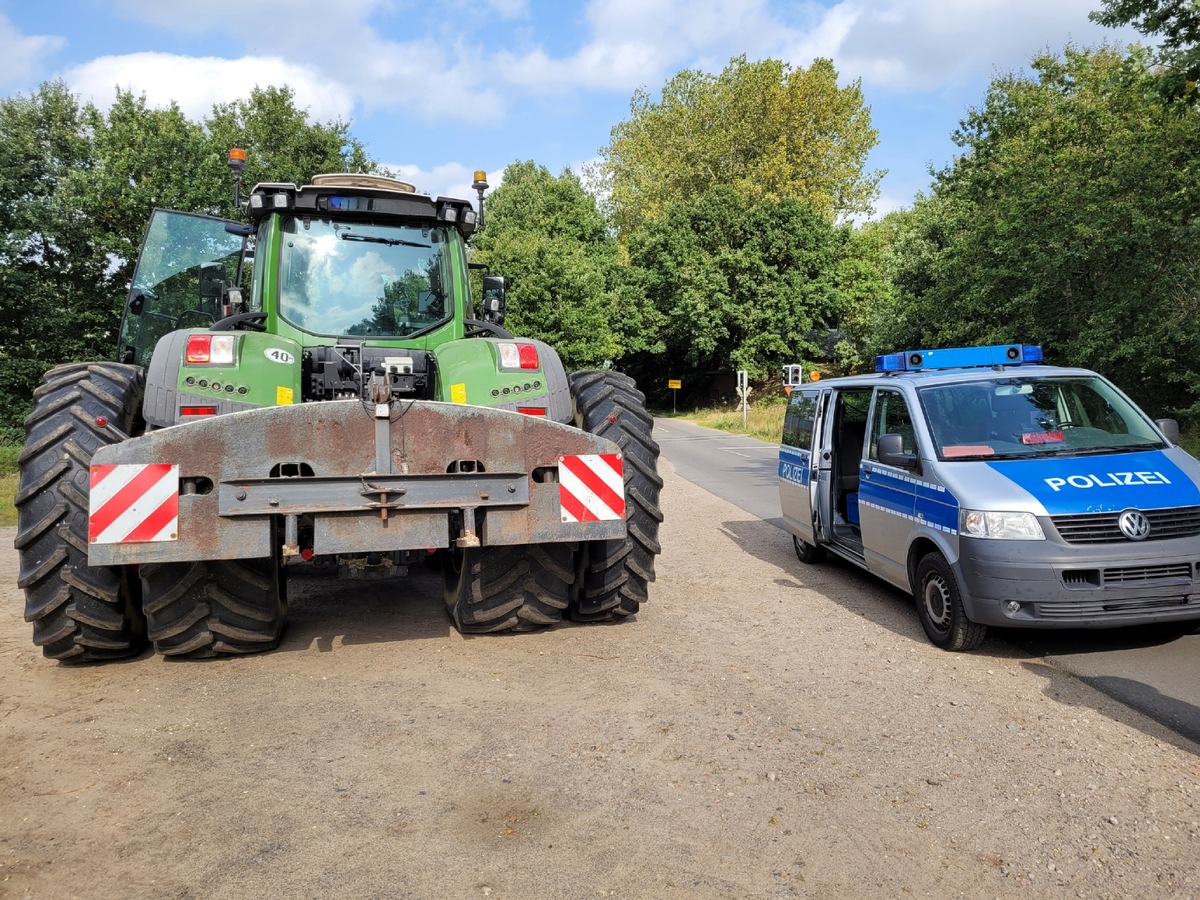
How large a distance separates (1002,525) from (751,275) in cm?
3988

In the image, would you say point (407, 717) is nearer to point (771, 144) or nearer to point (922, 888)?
point (922, 888)

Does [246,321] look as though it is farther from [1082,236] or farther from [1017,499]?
[1082,236]

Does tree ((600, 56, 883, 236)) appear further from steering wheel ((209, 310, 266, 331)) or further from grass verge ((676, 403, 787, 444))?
steering wheel ((209, 310, 266, 331))

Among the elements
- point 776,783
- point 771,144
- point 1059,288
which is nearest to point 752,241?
point 771,144

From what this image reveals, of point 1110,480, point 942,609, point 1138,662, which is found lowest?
point 1138,662

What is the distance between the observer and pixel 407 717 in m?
4.62

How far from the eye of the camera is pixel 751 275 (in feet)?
145

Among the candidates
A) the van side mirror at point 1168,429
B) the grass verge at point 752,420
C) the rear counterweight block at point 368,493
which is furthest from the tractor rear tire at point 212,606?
the grass verge at point 752,420

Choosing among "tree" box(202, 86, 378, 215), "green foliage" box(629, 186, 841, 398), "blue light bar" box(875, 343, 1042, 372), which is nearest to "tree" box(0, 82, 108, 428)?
"tree" box(202, 86, 378, 215)

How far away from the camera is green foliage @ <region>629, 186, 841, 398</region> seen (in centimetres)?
4378

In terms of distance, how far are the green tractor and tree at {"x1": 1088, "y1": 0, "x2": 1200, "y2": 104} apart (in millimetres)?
8174

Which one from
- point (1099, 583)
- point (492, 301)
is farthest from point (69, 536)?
point (1099, 583)

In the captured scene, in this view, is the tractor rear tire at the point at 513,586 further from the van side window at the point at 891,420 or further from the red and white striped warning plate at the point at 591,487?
the van side window at the point at 891,420

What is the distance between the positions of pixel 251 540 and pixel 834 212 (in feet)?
160
